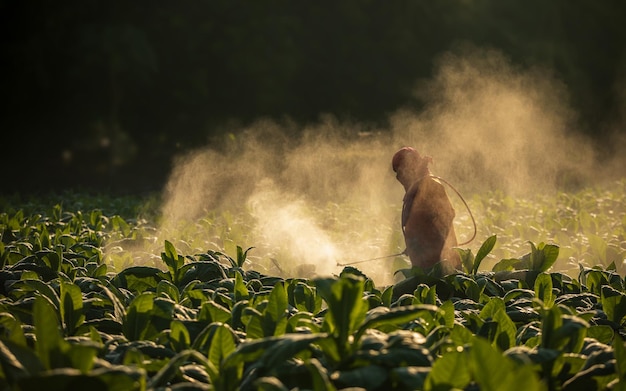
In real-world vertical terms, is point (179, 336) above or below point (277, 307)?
below

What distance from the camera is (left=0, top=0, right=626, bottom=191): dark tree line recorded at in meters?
20.0

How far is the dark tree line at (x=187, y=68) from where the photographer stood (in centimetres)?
2005

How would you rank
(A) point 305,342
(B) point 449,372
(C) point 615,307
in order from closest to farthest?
1. (B) point 449,372
2. (A) point 305,342
3. (C) point 615,307

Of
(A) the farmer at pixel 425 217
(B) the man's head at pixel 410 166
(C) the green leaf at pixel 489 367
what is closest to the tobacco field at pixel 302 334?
(C) the green leaf at pixel 489 367

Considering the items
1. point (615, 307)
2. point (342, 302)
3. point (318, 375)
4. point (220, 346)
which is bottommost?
point (318, 375)

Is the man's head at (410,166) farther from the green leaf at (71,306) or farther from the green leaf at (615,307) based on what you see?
the green leaf at (71,306)

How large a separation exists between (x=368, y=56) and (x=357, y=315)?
2207cm

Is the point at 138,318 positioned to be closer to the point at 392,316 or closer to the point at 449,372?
the point at 392,316

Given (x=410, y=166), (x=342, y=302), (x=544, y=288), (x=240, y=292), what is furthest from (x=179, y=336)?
(x=410, y=166)

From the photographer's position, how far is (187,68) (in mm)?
21609

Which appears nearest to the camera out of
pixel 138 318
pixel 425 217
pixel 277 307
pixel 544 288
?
pixel 277 307

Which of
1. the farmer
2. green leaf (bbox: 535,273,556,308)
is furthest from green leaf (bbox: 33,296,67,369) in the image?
the farmer

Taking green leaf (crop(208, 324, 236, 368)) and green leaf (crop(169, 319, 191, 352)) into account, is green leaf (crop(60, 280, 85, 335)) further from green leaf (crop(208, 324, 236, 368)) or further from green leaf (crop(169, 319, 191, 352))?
green leaf (crop(208, 324, 236, 368))

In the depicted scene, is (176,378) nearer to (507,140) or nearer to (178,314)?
(178,314)
